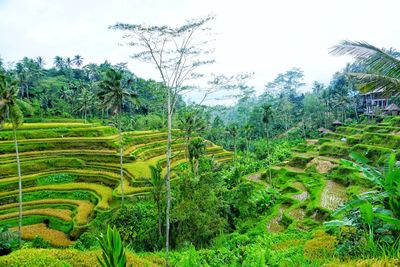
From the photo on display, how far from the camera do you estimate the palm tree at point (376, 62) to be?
6.46 meters

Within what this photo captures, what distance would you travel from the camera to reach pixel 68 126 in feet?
117

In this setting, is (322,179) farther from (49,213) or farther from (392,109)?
(49,213)

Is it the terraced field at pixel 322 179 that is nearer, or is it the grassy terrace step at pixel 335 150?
the terraced field at pixel 322 179

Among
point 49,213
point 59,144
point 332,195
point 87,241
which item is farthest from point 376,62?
point 59,144

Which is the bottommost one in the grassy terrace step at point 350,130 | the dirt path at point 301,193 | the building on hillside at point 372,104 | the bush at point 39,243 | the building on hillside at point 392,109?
the bush at point 39,243

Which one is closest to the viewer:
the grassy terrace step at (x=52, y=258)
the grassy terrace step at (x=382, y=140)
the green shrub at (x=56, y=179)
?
the grassy terrace step at (x=52, y=258)

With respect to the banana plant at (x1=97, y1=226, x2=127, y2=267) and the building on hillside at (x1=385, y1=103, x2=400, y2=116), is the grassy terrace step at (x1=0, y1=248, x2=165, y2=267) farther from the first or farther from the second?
the building on hillside at (x1=385, y1=103, x2=400, y2=116)

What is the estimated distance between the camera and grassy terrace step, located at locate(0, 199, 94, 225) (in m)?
20.0

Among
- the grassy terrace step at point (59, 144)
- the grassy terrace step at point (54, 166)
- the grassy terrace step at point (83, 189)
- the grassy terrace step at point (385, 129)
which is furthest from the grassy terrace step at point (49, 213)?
the grassy terrace step at point (385, 129)

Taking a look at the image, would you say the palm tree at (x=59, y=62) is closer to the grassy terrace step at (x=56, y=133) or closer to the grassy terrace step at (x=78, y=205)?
the grassy terrace step at (x=56, y=133)

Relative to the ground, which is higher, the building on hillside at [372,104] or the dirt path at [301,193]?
the building on hillside at [372,104]

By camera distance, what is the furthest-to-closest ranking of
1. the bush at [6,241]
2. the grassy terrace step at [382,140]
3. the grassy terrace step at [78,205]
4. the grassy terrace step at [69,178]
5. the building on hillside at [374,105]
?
the building on hillside at [374,105] → the grassy terrace step at [382,140] → the grassy terrace step at [69,178] → the grassy terrace step at [78,205] → the bush at [6,241]

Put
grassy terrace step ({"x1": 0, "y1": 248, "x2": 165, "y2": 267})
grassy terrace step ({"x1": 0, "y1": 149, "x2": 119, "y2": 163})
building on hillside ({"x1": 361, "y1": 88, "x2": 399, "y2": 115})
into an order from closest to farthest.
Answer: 1. grassy terrace step ({"x1": 0, "y1": 248, "x2": 165, "y2": 267})
2. grassy terrace step ({"x1": 0, "y1": 149, "x2": 119, "y2": 163})
3. building on hillside ({"x1": 361, "y1": 88, "x2": 399, "y2": 115})

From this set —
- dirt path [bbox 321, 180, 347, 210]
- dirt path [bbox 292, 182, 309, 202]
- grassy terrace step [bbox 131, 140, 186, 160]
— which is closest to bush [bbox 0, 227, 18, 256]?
grassy terrace step [bbox 131, 140, 186, 160]
